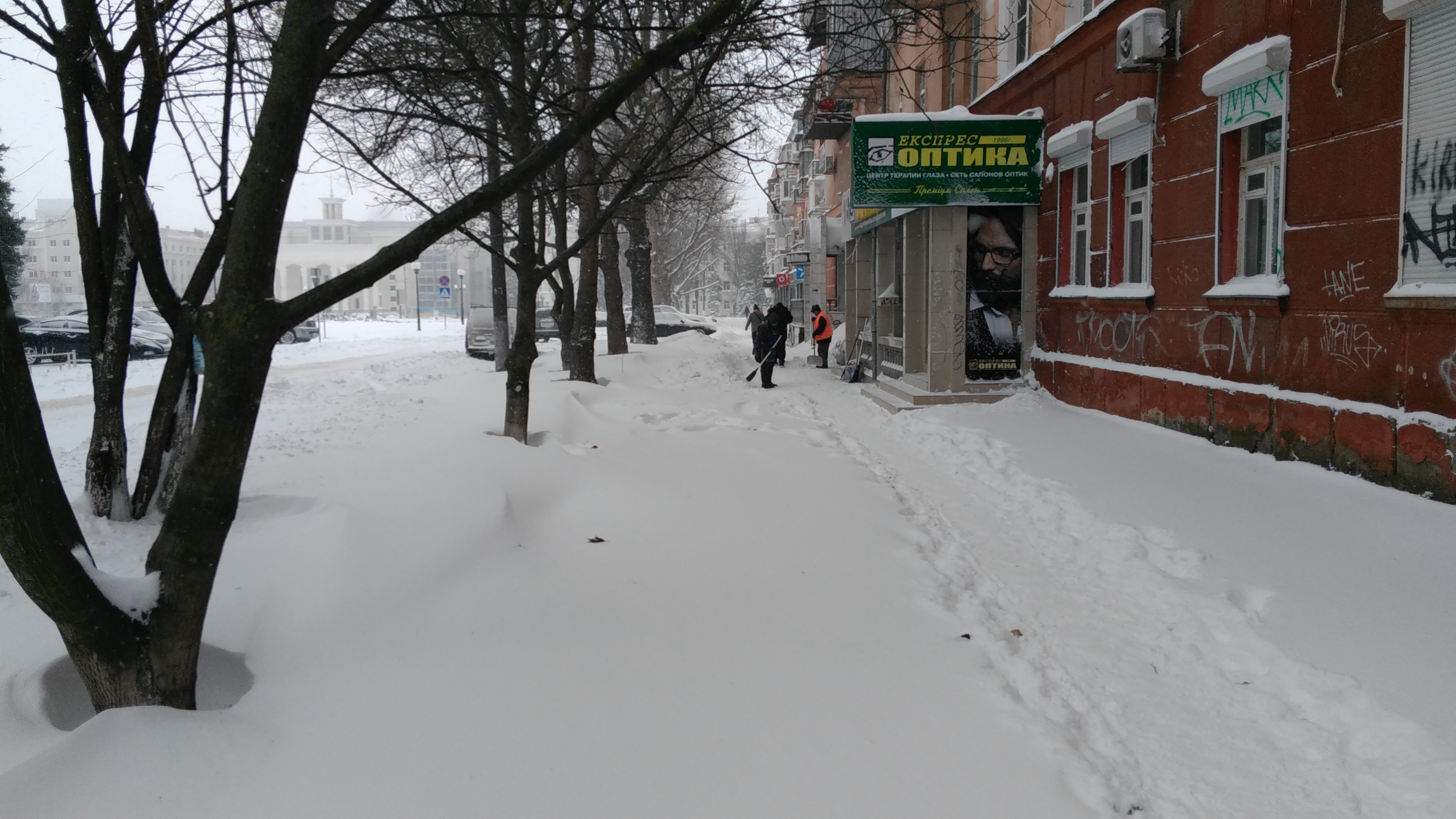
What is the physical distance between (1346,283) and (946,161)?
265 inches

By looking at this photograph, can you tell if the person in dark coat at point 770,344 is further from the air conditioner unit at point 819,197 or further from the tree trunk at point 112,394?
the air conditioner unit at point 819,197

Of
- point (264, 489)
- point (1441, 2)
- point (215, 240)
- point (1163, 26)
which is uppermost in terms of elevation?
point (1163, 26)

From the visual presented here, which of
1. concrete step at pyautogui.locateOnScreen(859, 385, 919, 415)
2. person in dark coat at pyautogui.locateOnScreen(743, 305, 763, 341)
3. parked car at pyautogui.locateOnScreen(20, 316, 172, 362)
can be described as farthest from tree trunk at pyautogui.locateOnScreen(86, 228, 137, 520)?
parked car at pyautogui.locateOnScreen(20, 316, 172, 362)

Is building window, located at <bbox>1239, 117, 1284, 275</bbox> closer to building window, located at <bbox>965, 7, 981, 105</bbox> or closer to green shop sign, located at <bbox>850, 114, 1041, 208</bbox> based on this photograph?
green shop sign, located at <bbox>850, 114, 1041, 208</bbox>

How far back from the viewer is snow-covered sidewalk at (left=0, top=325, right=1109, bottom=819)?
10.7ft

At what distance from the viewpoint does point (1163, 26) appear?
10094mm

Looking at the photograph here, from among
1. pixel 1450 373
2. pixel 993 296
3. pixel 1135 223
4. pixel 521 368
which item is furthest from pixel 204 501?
pixel 993 296

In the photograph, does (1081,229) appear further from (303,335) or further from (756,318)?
(303,335)

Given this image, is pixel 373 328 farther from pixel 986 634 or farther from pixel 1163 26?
pixel 986 634

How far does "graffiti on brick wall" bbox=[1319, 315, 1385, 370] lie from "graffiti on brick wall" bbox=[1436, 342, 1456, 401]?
61cm

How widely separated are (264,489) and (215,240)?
4.99 ft

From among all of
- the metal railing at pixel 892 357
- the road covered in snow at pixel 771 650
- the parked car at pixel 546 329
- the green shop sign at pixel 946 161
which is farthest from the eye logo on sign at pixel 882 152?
the parked car at pixel 546 329

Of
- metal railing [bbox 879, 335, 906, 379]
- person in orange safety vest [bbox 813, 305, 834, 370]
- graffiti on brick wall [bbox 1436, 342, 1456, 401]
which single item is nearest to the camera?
graffiti on brick wall [bbox 1436, 342, 1456, 401]

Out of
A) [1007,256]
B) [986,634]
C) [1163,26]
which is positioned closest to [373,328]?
[1007,256]
